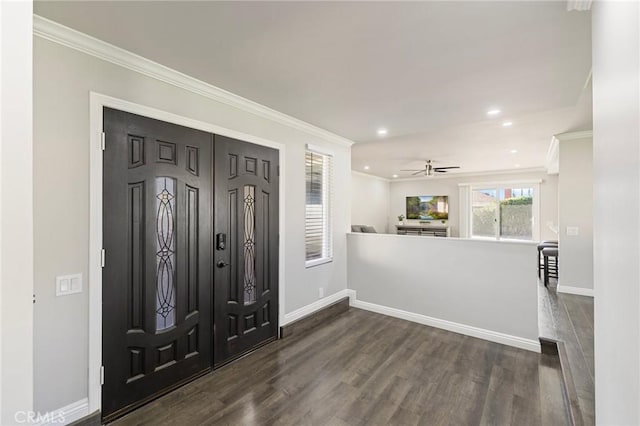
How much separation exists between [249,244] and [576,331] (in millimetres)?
3652

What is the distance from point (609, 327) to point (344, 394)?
6.02 feet

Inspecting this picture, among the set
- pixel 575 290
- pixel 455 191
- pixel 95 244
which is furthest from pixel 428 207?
pixel 95 244

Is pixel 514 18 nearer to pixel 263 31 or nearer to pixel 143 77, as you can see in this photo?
pixel 263 31

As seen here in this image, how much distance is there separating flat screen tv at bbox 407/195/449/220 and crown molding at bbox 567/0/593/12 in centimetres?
827

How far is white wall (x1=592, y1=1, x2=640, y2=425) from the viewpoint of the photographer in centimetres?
95

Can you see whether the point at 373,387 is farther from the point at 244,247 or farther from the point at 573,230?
the point at 573,230

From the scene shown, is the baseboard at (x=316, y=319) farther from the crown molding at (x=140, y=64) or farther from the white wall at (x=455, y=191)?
the white wall at (x=455, y=191)

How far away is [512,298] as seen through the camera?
3320 mm

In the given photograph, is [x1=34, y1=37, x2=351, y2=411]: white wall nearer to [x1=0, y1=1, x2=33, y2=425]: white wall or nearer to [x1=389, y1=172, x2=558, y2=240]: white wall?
[x1=0, y1=1, x2=33, y2=425]: white wall

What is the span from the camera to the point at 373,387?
2.50 meters

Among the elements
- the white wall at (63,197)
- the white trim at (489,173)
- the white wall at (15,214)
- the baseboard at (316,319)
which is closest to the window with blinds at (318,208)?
the baseboard at (316,319)

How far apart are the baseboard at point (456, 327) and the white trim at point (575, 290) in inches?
82.5

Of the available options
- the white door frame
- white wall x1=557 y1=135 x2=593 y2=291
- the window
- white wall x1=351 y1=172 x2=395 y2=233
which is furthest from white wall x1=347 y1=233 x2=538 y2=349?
the window

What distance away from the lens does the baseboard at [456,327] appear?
321 centimetres
